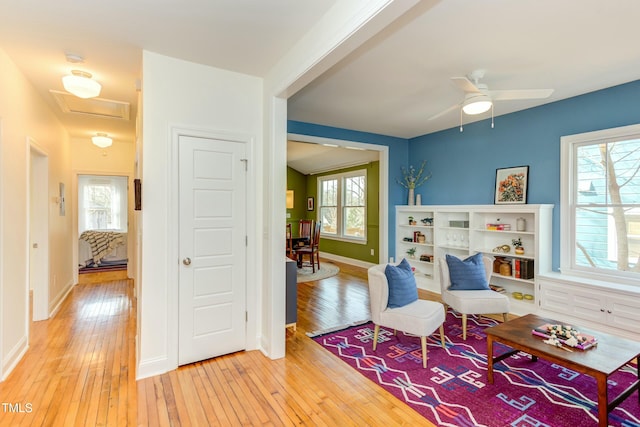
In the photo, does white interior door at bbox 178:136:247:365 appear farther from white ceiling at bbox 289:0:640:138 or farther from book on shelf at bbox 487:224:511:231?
book on shelf at bbox 487:224:511:231

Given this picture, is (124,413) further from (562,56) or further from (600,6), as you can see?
(562,56)

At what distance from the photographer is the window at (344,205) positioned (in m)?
7.79

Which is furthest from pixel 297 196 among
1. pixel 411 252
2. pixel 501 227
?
pixel 501 227

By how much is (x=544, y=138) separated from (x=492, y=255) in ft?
5.57

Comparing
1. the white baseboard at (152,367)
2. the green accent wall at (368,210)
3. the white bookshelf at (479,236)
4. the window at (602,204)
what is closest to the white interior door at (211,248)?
the white baseboard at (152,367)

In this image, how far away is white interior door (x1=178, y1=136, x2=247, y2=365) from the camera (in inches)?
110

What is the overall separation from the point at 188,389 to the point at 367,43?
308cm

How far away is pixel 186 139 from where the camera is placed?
2783 mm

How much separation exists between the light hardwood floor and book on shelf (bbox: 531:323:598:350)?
46.5 inches

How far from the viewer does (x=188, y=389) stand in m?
2.42

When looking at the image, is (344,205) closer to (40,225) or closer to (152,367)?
(40,225)

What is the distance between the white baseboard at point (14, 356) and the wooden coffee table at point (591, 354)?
154 inches

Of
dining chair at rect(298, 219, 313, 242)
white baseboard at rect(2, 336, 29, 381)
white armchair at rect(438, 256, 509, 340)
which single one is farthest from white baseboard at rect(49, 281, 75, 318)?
white armchair at rect(438, 256, 509, 340)

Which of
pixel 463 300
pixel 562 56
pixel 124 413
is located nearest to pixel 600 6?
pixel 562 56
